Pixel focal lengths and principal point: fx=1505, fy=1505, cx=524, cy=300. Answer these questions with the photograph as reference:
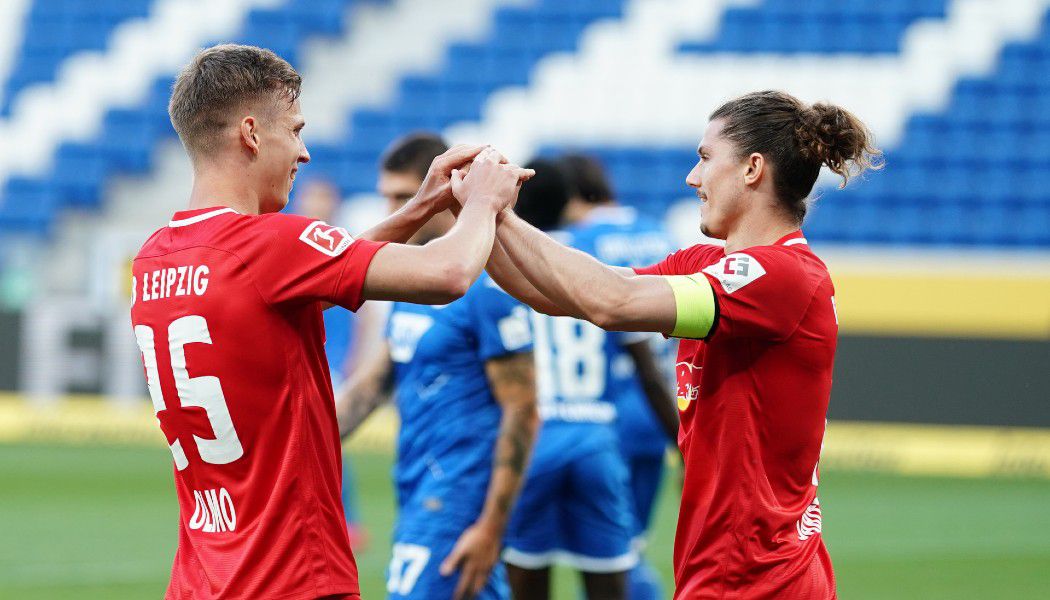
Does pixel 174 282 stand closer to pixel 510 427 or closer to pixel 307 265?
pixel 307 265

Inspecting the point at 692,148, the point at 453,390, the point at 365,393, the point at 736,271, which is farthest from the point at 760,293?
the point at 692,148

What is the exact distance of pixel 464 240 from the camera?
3303 mm

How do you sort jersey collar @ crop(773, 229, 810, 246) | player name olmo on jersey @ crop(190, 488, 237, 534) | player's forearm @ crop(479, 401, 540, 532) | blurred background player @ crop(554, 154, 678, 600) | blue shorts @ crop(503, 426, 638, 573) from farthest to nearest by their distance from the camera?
1. blurred background player @ crop(554, 154, 678, 600)
2. blue shorts @ crop(503, 426, 638, 573)
3. player's forearm @ crop(479, 401, 540, 532)
4. jersey collar @ crop(773, 229, 810, 246)
5. player name olmo on jersey @ crop(190, 488, 237, 534)

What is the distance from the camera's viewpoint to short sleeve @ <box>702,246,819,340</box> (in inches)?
133

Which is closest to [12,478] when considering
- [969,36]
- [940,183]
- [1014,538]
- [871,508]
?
[871,508]

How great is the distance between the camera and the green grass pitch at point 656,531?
8031mm

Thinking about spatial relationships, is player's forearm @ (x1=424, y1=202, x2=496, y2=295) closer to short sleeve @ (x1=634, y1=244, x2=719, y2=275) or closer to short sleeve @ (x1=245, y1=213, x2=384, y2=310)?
short sleeve @ (x1=245, y1=213, x2=384, y2=310)

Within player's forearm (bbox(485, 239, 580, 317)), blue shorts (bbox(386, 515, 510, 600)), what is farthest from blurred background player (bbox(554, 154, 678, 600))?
player's forearm (bbox(485, 239, 580, 317))

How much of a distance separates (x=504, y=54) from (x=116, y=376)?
5.81 metres

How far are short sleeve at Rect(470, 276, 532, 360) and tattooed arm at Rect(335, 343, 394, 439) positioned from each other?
0.44m

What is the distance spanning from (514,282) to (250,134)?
848 mm

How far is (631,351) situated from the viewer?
619cm

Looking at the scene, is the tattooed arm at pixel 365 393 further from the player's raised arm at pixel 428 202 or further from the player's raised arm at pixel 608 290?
the player's raised arm at pixel 608 290

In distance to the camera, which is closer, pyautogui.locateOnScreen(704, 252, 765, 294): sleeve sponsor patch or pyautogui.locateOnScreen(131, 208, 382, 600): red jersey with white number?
pyautogui.locateOnScreen(131, 208, 382, 600): red jersey with white number
